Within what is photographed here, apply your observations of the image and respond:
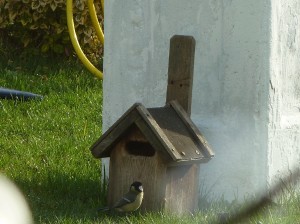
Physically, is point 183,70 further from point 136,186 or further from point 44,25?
point 44,25

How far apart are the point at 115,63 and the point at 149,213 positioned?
119 cm

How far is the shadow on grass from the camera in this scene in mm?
5555

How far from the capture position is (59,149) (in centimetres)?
721

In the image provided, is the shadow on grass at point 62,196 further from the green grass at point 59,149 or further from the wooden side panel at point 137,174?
the wooden side panel at point 137,174

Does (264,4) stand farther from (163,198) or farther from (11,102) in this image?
(11,102)

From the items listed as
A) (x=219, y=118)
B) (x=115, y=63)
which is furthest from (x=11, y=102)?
(x=219, y=118)

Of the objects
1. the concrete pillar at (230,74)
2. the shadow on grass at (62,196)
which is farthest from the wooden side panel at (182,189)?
the shadow on grass at (62,196)

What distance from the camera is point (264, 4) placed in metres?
5.66

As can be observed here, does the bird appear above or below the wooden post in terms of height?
below

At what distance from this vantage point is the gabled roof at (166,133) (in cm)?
533

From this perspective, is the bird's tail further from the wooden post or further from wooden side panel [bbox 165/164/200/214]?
the wooden post

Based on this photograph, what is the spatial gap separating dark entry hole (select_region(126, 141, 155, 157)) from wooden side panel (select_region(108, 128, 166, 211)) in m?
0.04

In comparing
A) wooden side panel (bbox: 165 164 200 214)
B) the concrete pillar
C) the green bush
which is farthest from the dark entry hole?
the green bush

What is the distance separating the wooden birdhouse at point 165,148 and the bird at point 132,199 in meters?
0.10
